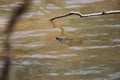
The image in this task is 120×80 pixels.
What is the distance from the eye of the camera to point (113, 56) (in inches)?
181

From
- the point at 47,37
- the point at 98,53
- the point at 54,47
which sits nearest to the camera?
the point at 98,53

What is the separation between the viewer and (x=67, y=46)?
5.05 meters

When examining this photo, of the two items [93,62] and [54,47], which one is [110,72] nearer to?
[93,62]

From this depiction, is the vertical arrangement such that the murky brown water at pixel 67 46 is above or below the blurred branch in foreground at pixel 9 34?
below

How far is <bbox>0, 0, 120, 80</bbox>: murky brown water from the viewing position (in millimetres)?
4156

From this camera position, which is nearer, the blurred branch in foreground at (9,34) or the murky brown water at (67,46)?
the blurred branch in foreground at (9,34)

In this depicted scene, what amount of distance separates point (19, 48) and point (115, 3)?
3.15 meters

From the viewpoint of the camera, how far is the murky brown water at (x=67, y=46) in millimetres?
4156

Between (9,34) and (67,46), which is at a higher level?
(9,34)

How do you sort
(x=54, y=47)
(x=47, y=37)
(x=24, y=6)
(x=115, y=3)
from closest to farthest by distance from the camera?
(x=24, y=6), (x=54, y=47), (x=47, y=37), (x=115, y=3)

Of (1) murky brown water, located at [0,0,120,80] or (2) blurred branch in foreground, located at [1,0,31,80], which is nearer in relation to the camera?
(2) blurred branch in foreground, located at [1,0,31,80]

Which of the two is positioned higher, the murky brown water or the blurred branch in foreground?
the blurred branch in foreground

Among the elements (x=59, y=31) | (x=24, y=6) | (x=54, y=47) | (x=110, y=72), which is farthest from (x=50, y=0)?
(x=24, y=6)

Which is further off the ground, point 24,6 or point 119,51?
point 24,6
